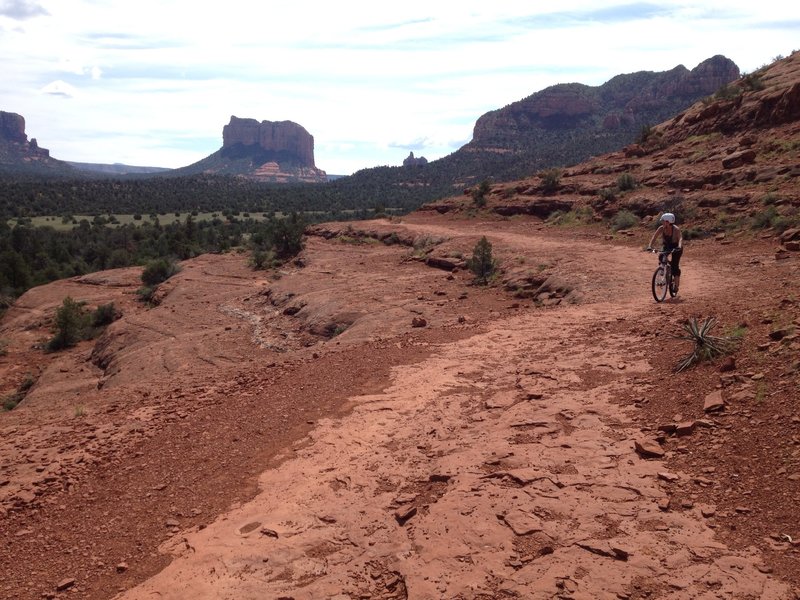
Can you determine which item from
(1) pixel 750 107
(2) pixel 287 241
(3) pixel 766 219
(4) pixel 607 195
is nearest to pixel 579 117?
(1) pixel 750 107

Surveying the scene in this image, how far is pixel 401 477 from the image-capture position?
533 cm

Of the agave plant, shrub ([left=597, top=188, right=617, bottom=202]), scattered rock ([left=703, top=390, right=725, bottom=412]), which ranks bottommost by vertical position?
scattered rock ([left=703, top=390, right=725, bottom=412])

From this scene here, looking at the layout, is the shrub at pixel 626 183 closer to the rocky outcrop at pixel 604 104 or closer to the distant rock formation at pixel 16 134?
the rocky outcrop at pixel 604 104


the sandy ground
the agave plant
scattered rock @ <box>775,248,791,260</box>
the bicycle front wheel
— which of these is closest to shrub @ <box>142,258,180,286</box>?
the sandy ground

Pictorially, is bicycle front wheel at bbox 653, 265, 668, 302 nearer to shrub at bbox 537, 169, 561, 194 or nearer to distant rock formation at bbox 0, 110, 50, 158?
shrub at bbox 537, 169, 561, 194

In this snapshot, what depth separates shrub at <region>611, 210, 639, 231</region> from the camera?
68.8 ft

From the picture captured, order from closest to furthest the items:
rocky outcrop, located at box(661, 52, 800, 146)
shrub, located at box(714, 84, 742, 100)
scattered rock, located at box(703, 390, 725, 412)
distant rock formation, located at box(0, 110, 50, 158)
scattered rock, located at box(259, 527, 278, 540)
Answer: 1. scattered rock, located at box(259, 527, 278, 540)
2. scattered rock, located at box(703, 390, 725, 412)
3. rocky outcrop, located at box(661, 52, 800, 146)
4. shrub, located at box(714, 84, 742, 100)
5. distant rock formation, located at box(0, 110, 50, 158)

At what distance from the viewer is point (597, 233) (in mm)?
21594

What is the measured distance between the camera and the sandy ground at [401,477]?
3.91 m

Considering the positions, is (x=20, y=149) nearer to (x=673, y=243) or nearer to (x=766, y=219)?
(x=766, y=219)

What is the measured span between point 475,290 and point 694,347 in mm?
8776

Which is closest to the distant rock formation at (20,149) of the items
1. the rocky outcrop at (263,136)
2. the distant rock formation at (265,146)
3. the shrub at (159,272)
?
the distant rock formation at (265,146)

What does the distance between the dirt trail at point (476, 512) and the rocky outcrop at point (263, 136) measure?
198m

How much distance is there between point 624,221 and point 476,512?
18.8 m
